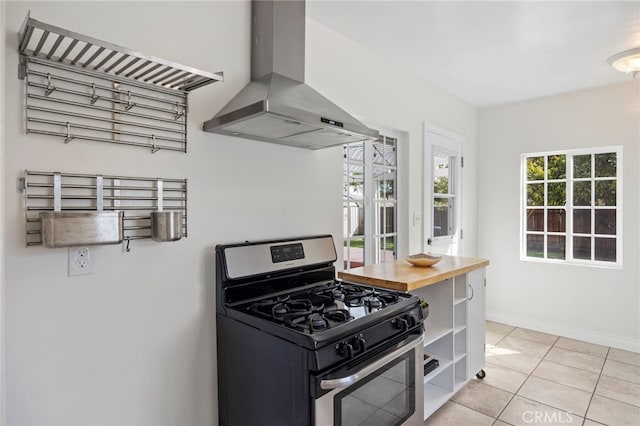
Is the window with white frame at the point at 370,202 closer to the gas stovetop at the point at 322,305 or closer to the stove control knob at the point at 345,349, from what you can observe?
the gas stovetop at the point at 322,305

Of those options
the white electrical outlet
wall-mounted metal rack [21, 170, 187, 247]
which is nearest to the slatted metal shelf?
wall-mounted metal rack [21, 170, 187, 247]

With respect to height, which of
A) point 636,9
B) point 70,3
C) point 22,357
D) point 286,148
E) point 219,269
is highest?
point 636,9

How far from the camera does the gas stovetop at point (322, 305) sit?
1.47 metres

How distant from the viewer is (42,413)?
50.3 inches

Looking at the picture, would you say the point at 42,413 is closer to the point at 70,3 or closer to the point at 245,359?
the point at 245,359

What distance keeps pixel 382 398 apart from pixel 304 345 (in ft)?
1.92

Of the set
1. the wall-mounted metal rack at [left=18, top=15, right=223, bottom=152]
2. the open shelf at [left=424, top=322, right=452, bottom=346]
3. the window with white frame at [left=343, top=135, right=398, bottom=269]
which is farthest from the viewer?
the window with white frame at [left=343, top=135, right=398, bottom=269]

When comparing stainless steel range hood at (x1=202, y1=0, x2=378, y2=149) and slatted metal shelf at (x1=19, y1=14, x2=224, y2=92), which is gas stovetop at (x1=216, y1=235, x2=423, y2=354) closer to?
stainless steel range hood at (x1=202, y1=0, x2=378, y2=149)

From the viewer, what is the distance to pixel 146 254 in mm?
1527

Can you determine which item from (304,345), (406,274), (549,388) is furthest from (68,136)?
(549,388)

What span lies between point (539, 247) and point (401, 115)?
2.35 m

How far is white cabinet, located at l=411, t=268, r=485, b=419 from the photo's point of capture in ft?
7.95

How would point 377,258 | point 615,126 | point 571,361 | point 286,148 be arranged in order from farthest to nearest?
point 615,126 < point 571,361 < point 377,258 < point 286,148

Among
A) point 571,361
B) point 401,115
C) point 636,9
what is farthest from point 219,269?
point 571,361
